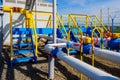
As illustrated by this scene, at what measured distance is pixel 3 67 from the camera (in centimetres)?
688

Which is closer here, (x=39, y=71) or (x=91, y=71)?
(x=91, y=71)

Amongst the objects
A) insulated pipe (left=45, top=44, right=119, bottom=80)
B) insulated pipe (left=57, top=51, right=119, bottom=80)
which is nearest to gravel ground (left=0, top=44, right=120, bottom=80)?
insulated pipe (left=45, top=44, right=119, bottom=80)

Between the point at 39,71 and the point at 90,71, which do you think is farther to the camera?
the point at 39,71

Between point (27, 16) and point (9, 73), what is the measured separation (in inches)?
136

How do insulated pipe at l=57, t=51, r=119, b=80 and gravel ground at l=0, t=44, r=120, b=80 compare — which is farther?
gravel ground at l=0, t=44, r=120, b=80

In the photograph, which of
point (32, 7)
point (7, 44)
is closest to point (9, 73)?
point (7, 44)

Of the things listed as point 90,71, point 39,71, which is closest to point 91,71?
point 90,71

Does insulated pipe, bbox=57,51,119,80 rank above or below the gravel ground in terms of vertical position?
above

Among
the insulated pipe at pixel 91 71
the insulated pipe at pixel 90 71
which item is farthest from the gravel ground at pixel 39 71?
the insulated pipe at pixel 91 71

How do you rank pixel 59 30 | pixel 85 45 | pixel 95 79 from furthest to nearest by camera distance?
pixel 59 30 < pixel 85 45 < pixel 95 79

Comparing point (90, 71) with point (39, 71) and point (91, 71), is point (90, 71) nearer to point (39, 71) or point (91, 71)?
point (91, 71)

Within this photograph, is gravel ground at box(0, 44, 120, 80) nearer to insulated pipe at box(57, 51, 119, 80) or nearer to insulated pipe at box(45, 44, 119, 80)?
insulated pipe at box(45, 44, 119, 80)

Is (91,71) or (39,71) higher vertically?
(91,71)

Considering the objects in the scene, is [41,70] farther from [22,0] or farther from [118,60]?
[22,0]
